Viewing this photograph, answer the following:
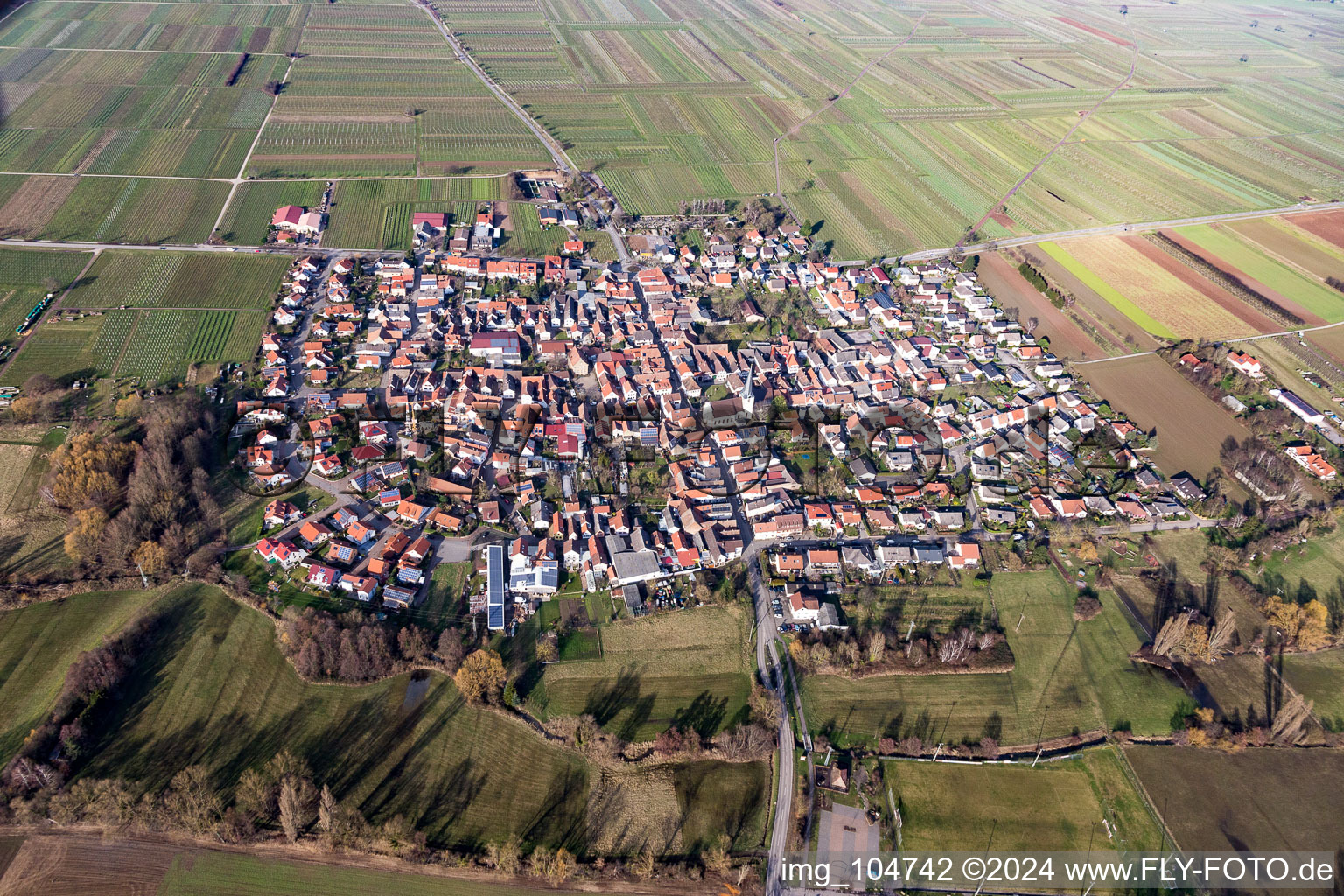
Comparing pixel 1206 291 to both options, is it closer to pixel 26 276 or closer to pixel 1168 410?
pixel 1168 410

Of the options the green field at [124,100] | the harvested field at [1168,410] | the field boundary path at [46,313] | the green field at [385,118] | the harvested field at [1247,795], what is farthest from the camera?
the green field at [385,118]

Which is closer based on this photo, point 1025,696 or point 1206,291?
point 1025,696

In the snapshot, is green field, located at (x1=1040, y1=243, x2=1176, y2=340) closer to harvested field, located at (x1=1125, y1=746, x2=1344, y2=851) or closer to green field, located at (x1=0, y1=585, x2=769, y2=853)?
harvested field, located at (x1=1125, y1=746, x2=1344, y2=851)

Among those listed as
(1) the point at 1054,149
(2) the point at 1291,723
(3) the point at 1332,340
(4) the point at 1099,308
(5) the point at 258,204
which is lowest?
(2) the point at 1291,723

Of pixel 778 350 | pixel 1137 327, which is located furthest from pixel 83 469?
pixel 1137 327

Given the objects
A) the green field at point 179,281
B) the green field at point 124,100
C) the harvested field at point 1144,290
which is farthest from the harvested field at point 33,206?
the harvested field at point 1144,290

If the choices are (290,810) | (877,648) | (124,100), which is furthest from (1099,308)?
(124,100)

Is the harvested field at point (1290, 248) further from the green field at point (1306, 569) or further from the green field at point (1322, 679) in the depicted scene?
the green field at point (1322, 679)
